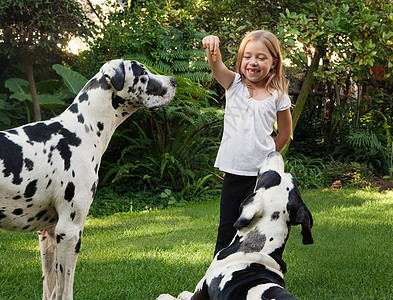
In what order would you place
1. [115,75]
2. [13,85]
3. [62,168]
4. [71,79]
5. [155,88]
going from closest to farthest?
[62,168] → [115,75] → [155,88] → [71,79] → [13,85]

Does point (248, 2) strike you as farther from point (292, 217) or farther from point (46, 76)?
point (292, 217)

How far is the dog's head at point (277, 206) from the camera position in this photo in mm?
2539

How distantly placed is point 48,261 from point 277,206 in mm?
1922

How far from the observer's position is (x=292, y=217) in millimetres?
2559

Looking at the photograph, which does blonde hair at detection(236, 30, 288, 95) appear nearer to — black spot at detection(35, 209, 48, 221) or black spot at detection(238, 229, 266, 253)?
black spot at detection(238, 229, 266, 253)

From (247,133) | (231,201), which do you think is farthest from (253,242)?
(247,133)

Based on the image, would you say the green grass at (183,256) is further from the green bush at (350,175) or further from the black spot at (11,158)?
the green bush at (350,175)

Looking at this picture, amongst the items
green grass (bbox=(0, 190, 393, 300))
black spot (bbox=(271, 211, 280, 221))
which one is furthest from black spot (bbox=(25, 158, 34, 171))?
black spot (bbox=(271, 211, 280, 221))

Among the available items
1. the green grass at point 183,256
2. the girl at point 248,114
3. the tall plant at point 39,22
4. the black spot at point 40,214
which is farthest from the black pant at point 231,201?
the tall plant at point 39,22

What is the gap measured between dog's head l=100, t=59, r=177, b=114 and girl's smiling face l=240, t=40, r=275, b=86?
25.8 inches

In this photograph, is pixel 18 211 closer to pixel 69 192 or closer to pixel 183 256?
pixel 69 192

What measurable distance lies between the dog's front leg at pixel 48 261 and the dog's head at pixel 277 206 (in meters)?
1.62

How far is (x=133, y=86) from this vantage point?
11.2 ft

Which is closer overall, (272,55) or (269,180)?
(269,180)
